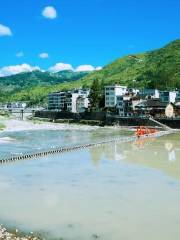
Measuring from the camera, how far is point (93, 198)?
29.3 meters

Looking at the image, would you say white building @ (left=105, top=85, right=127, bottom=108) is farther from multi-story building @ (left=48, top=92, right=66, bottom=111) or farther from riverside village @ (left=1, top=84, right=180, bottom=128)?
multi-story building @ (left=48, top=92, right=66, bottom=111)

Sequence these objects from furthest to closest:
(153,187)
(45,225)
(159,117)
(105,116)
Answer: (105,116) → (159,117) → (153,187) → (45,225)

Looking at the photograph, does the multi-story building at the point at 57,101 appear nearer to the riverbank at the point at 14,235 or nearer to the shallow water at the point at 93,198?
the shallow water at the point at 93,198

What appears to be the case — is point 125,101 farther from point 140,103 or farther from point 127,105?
point 140,103

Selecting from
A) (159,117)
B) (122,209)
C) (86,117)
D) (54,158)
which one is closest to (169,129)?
(159,117)

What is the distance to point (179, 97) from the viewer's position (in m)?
154

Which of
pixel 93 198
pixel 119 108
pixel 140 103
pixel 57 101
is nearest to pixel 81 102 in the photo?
pixel 57 101

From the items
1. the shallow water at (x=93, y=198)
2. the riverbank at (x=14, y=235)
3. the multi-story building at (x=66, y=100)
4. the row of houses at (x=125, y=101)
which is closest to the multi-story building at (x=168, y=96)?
→ the row of houses at (x=125, y=101)

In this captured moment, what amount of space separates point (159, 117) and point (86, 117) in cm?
3388

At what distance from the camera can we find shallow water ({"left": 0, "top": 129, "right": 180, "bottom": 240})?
74.5 ft

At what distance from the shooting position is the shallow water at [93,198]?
74.5 ft

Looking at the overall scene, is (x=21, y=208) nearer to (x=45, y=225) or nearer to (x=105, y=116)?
(x=45, y=225)

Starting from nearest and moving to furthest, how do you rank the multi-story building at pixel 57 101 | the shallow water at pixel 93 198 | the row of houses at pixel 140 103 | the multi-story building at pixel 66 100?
the shallow water at pixel 93 198 → the row of houses at pixel 140 103 → the multi-story building at pixel 66 100 → the multi-story building at pixel 57 101

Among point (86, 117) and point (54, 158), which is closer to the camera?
point (54, 158)
